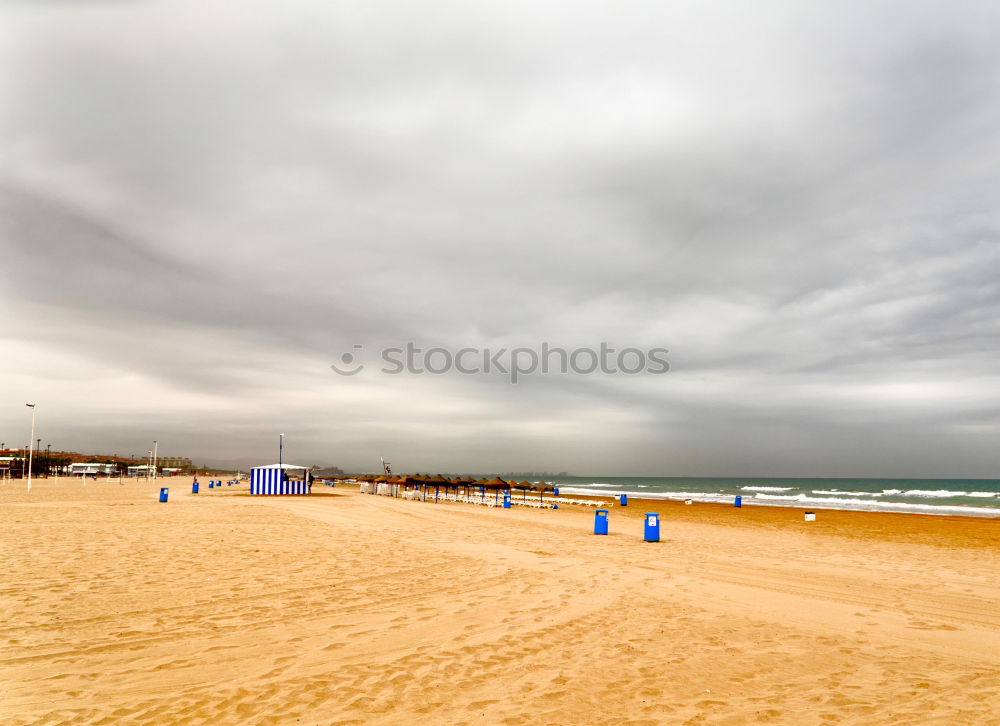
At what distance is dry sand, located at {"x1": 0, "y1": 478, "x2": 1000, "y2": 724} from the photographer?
491 cm

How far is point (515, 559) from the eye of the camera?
1276 centimetres

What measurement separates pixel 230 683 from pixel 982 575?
15605 mm

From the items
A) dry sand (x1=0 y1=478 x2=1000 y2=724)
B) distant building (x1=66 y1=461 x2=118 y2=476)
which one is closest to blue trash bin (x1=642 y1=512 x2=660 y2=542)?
dry sand (x1=0 y1=478 x2=1000 y2=724)

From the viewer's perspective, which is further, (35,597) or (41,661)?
(35,597)

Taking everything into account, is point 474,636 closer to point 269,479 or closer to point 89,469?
point 269,479

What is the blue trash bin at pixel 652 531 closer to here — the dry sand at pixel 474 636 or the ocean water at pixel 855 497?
the dry sand at pixel 474 636

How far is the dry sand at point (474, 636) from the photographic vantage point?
491 centimetres

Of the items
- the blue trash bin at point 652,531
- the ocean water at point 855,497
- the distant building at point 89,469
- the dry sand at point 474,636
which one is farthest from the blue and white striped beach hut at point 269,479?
the distant building at point 89,469

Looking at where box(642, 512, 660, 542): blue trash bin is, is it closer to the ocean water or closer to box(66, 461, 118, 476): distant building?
the ocean water

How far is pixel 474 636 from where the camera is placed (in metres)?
6.84

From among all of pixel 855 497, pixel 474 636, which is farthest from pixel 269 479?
pixel 855 497

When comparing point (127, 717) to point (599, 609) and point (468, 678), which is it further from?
point (599, 609)

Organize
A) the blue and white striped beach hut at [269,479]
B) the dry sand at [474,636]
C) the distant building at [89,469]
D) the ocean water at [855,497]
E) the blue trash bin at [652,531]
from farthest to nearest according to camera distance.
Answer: the distant building at [89,469], the ocean water at [855,497], the blue and white striped beach hut at [269,479], the blue trash bin at [652,531], the dry sand at [474,636]

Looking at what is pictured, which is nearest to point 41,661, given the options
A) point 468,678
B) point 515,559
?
point 468,678
